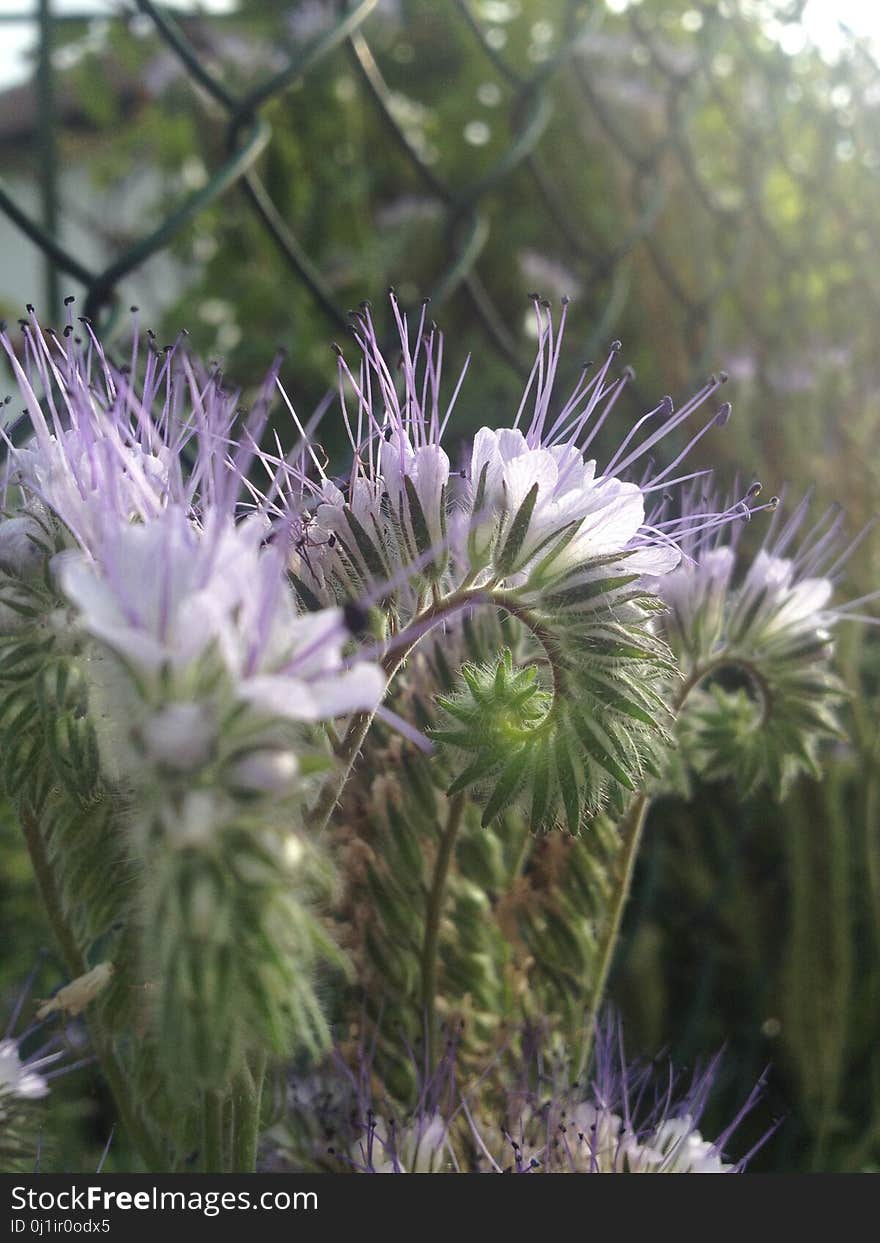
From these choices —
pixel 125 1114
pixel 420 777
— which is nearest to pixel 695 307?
pixel 420 777

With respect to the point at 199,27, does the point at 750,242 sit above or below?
below

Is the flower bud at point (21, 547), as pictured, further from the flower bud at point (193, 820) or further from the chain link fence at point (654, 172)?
the chain link fence at point (654, 172)

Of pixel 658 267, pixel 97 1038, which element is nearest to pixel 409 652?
pixel 97 1038

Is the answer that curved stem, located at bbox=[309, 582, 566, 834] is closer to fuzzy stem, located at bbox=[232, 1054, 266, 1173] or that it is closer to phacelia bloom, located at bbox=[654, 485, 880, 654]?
fuzzy stem, located at bbox=[232, 1054, 266, 1173]

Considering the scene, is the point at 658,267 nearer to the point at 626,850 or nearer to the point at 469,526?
the point at 626,850

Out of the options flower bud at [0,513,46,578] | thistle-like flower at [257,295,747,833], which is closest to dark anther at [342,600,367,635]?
thistle-like flower at [257,295,747,833]

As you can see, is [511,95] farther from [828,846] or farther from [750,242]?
[828,846]

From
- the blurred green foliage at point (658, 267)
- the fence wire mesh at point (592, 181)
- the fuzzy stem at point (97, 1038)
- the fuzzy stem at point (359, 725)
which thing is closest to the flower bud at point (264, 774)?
the fuzzy stem at point (359, 725)
